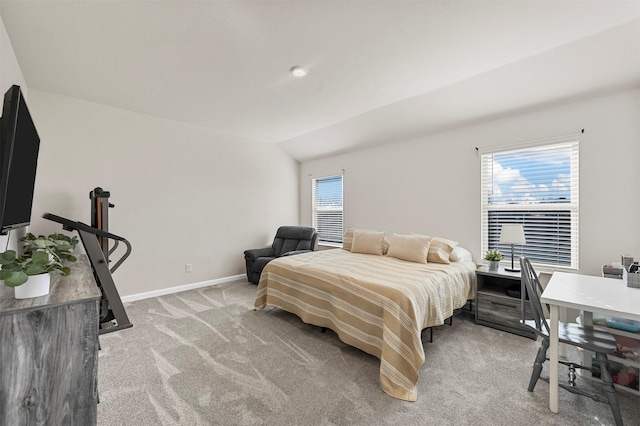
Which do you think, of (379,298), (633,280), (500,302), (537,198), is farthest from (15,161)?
(537,198)

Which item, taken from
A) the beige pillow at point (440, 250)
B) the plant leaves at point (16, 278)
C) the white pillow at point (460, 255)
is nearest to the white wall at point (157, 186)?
the plant leaves at point (16, 278)

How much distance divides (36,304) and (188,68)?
97.5 inches

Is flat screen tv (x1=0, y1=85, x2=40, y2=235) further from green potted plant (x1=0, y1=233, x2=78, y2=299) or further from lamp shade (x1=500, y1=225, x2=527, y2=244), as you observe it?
lamp shade (x1=500, y1=225, x2=527, y2=244)

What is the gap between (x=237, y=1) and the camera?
1855 mm

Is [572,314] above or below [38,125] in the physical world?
below

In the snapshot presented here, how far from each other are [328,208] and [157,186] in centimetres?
309

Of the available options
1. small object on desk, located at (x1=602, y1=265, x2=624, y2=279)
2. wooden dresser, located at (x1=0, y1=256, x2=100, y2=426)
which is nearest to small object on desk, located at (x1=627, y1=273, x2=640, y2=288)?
small object on desk, located at (x1=602, y1=265, x2=624, y2=279)

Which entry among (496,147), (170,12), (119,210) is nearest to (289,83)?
(170,12)

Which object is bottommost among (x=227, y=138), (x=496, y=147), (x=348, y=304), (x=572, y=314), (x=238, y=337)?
(x=238, y=337)

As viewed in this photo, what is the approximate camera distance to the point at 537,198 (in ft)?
10.3

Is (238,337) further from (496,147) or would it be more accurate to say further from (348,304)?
(496,147)

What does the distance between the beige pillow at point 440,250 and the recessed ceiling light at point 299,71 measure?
2.51m

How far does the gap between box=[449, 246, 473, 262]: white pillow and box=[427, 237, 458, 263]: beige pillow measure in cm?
5

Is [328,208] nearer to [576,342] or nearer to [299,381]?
[299,381]
